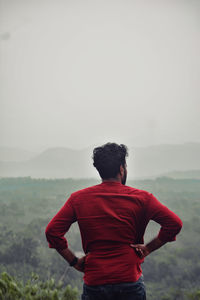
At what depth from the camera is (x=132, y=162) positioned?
64.5 m

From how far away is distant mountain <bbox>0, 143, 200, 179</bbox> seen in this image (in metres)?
65.3

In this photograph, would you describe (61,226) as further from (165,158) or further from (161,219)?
(165,158)

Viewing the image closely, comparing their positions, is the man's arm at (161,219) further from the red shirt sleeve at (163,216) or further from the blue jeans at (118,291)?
the blue jeans at (118,291)

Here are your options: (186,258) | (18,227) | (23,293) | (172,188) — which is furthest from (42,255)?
(172,188)

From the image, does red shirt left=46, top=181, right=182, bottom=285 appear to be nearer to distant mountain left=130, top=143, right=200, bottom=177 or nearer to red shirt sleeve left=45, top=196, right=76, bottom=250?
red shirt sleeve left=45, top=196, right=76, bottom=250

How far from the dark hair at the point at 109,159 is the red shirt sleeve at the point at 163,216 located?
337mm

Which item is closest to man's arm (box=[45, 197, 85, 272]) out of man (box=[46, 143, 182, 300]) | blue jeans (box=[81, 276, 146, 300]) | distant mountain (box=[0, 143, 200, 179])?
man (box=[46, 143, 182, 300])

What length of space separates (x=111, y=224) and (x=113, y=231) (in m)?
0.05

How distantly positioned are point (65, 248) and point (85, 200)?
0.49m

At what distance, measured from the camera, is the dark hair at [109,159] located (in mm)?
2057

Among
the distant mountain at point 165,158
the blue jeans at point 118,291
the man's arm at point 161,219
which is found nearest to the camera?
the blue jeans at point 118,291

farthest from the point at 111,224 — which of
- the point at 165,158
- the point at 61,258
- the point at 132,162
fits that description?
the point at 165,158

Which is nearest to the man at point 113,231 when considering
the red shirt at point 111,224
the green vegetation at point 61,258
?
the red shirt at point 111,224

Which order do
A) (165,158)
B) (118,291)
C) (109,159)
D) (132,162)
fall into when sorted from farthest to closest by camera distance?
1. (165,158)
2. (132,162)
3. (109,159)
4. (118,291)
